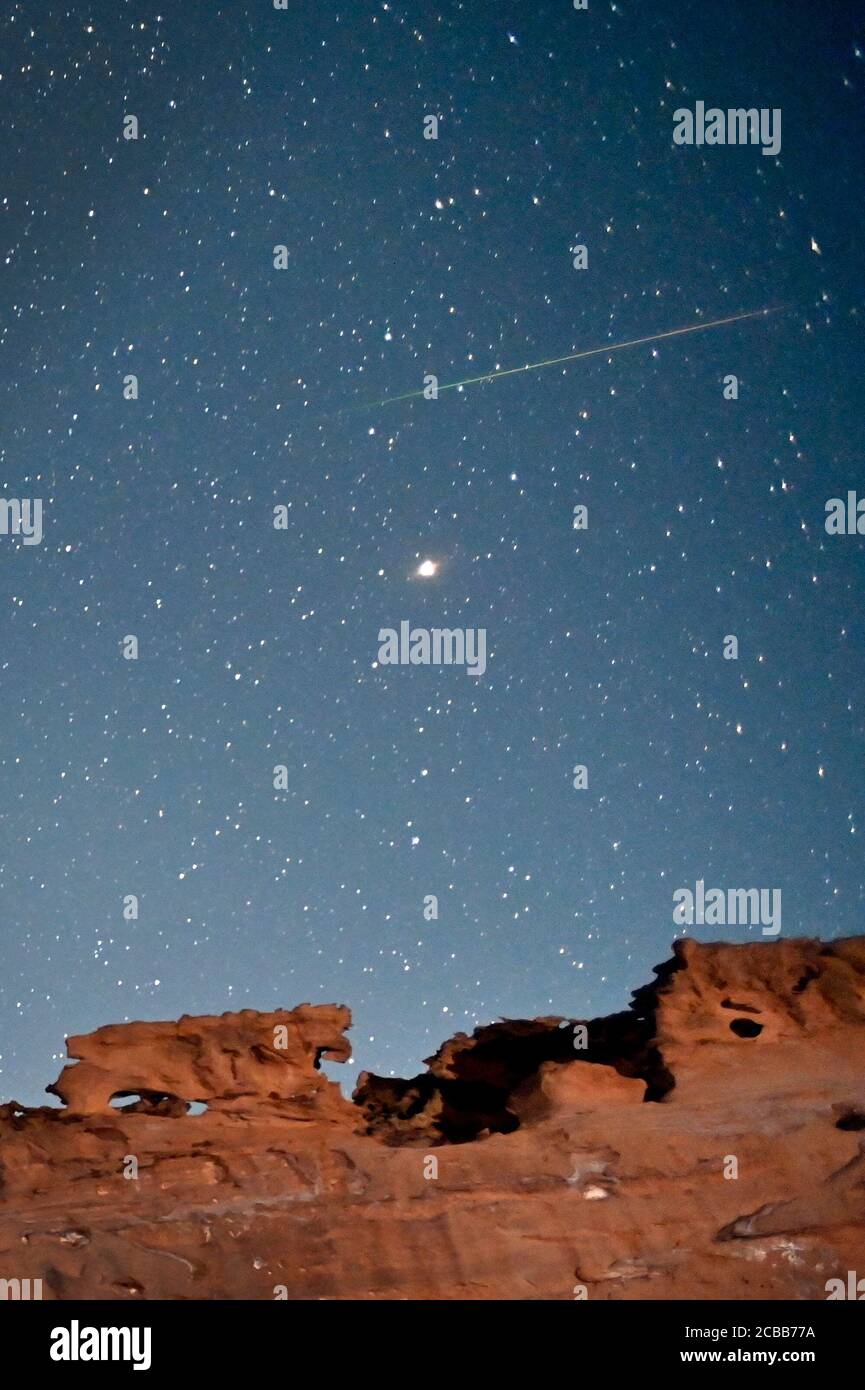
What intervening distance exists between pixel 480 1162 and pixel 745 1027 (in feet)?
15.5

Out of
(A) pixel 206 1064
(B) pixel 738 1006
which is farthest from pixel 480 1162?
(B) pixel 738 1006

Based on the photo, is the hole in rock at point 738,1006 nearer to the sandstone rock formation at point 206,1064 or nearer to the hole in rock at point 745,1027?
the hole in rock at point 745,1027

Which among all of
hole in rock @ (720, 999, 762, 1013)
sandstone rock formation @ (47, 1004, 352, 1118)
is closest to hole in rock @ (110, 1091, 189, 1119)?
sandstone rock formation @ (47, 1004, 352, 1118)

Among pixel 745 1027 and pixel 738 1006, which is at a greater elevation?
pixel 738 1006

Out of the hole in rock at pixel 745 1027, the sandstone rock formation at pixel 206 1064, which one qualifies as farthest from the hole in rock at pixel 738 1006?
the sandstone rock formation at pixel 206 1064

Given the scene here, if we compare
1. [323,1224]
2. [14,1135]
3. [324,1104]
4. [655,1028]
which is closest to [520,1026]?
[655,1028]

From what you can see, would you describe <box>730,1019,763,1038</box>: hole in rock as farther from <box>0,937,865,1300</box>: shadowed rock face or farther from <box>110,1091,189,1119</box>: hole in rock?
<box>110,1091,189,1119</box>: hole in rock

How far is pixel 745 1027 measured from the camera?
17000mm

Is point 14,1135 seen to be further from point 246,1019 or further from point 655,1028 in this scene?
point 655,1028

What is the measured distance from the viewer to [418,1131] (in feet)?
54.0

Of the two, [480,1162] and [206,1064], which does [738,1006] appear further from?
[206,1064]

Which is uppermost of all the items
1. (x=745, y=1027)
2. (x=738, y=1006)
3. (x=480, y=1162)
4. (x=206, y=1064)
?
(x=738, y=1006)

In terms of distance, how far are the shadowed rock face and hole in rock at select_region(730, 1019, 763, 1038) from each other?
0.12m

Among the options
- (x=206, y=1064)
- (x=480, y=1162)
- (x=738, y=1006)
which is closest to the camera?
(x=480, y=1162)
